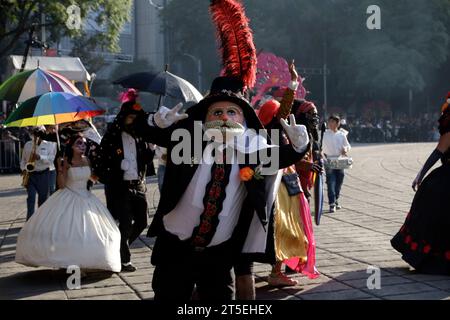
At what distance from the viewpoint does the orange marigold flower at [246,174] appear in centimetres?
475

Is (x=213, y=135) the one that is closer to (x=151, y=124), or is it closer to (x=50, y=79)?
(x=151, y=124)

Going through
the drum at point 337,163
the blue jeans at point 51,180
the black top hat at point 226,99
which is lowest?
the blue jeans at point 51,180

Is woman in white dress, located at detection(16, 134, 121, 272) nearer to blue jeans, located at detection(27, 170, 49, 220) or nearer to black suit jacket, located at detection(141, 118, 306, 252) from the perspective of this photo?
black suit jacket, located at detection(141, 118, 306, 252)

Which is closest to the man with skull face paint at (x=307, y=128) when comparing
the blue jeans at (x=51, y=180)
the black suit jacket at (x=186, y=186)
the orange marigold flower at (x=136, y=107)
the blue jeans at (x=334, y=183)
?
the orange marigold flower at (x=136, y=107)

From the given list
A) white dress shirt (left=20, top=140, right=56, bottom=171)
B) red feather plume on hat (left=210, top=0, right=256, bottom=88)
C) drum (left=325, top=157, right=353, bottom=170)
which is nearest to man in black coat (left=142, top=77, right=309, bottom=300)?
red feather plume on hat (left=210, top=0, right=256, bottom=88)

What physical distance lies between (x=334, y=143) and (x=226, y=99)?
7.93 m

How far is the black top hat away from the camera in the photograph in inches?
191

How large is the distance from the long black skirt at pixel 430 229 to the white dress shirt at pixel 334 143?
5.28 m

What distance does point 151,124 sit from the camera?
4844 millimetres

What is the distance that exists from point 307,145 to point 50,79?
3.93 meters

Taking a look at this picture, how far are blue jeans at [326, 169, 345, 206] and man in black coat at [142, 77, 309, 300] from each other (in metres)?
7.08

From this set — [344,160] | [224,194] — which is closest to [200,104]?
[224,194]

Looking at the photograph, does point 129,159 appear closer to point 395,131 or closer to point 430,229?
point 430,229

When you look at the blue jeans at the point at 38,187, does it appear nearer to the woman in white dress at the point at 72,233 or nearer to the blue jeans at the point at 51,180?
the blue jeans at the point at 51,180
